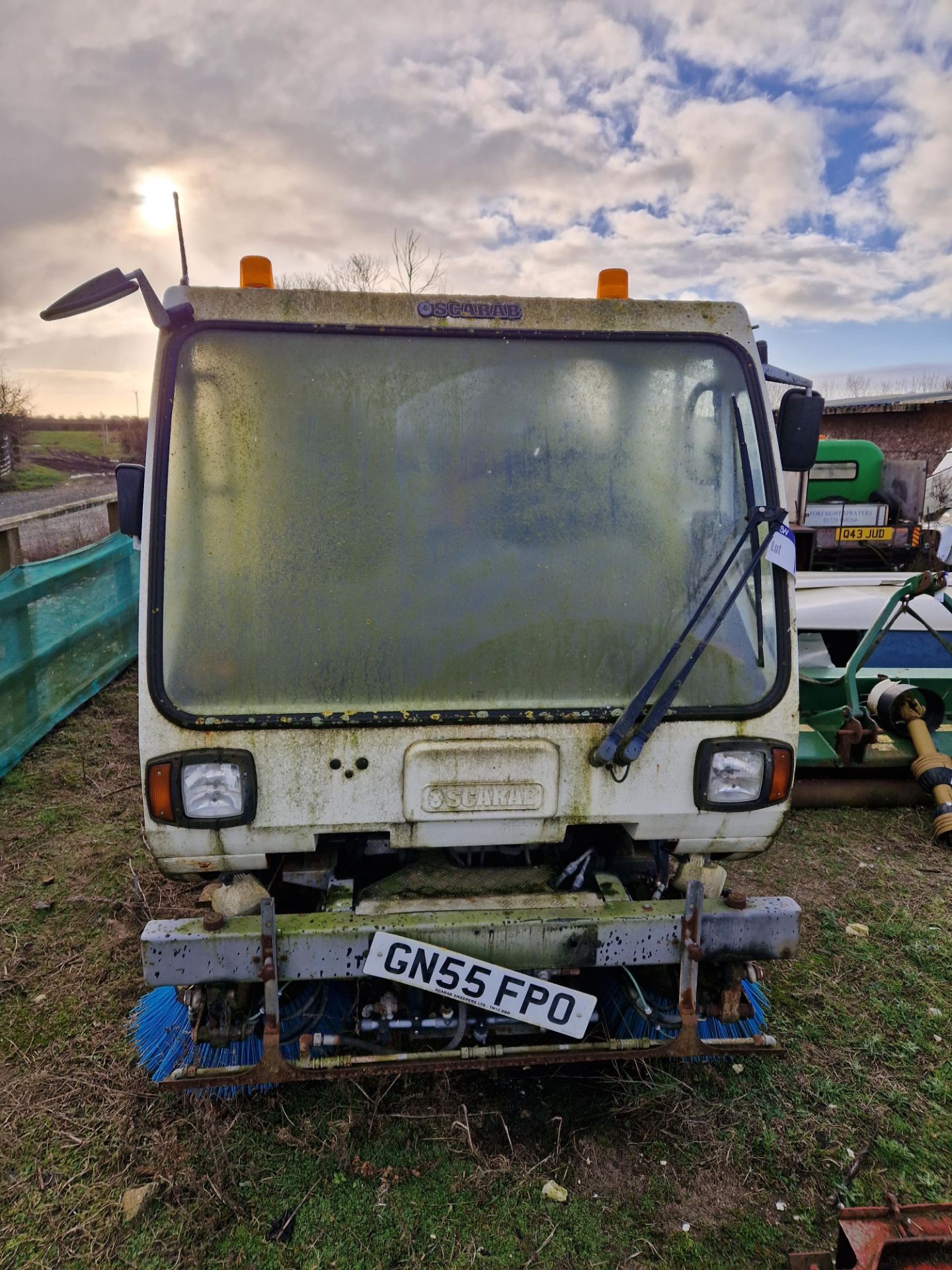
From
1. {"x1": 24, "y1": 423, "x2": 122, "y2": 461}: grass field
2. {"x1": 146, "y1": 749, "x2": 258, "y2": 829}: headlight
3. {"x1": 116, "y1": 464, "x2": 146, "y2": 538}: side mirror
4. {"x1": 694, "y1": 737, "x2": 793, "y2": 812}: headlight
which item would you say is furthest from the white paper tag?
{"x1": 24, "y1": 423, "x2": 122, "y2": 461}: grass field

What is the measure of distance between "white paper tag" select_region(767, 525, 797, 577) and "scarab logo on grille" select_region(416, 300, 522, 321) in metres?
1.04

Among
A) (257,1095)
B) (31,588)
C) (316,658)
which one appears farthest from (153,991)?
(31,588)

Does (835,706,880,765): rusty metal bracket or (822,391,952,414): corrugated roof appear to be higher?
(822,391,952,414): corrugated roof

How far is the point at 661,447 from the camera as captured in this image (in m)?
2.47

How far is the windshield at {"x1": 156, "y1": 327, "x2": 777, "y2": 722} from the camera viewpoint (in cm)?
230

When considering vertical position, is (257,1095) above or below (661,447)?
below

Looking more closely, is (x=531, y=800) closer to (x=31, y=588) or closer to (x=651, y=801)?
(x=651, y=801)

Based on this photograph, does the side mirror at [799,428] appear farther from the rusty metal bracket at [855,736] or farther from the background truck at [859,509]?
the background truck at [859,509]

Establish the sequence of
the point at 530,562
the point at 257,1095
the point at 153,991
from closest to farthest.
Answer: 1. the point at 530,562
2. the point at 257,1095
3. the point at 153,991

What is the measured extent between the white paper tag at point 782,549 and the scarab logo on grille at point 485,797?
999mm

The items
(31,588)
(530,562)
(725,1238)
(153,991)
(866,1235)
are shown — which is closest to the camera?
(866,1235)

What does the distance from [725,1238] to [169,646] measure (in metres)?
2.32

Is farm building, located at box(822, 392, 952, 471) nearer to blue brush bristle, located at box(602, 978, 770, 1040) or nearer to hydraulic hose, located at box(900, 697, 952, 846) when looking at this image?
hydraulic hose, located at box(900, 697, 952, 846)

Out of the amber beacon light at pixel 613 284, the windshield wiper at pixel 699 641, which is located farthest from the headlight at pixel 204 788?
the amber beacon light at pixel 613 284
